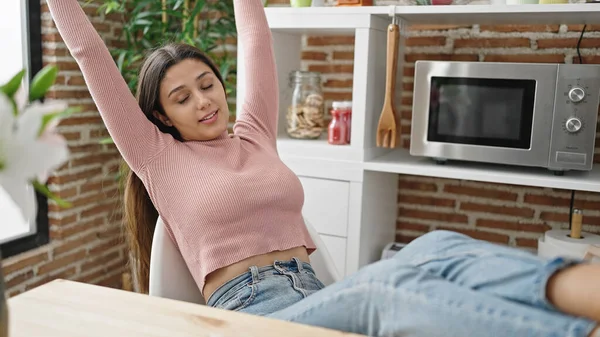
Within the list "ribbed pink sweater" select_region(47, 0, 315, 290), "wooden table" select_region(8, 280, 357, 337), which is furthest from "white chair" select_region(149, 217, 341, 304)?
"wooden table" select_region(8, 280, 357, 337)

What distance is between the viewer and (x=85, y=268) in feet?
8.94

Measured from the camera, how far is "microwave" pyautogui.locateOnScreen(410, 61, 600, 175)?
1.82 meters

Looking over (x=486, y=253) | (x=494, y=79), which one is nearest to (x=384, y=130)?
(x=494, y=79)

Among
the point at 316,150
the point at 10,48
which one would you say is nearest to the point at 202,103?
the point at 316,150

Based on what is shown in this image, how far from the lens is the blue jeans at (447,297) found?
2.79 ft

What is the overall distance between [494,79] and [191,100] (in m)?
0.98

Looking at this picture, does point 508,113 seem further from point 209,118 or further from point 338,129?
point 209,118

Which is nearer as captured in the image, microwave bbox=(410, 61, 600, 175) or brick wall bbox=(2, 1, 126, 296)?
microwave bbox=(410, 61, 600, 175)

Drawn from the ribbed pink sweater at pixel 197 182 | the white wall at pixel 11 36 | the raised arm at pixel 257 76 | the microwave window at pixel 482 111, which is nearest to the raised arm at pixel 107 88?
the ribbed pink sweater at pixel 197 182

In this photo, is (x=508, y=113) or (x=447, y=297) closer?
(x=447, y=297)

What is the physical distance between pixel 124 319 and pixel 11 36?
6.19 feet

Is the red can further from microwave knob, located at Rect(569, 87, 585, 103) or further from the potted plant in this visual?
the potted plant

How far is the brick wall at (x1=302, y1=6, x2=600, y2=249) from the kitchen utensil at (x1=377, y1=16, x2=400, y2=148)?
16cm

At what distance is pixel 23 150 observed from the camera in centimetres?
58
